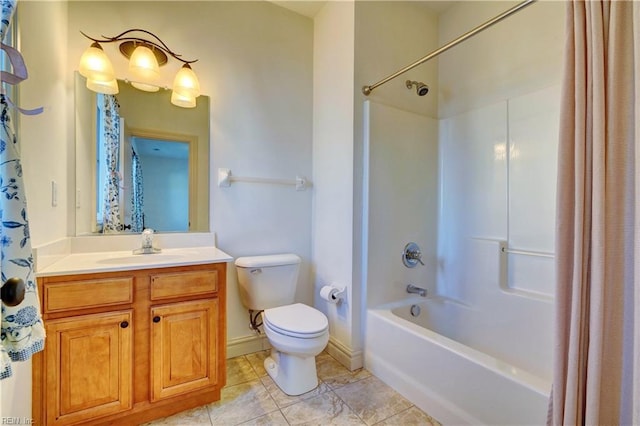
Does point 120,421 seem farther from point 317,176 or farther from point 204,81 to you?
point 204,81

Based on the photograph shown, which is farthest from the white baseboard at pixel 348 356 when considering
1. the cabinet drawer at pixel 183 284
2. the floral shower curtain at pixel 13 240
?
the floral shower curtain at pixel 13 240

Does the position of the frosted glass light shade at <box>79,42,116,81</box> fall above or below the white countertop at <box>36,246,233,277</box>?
above

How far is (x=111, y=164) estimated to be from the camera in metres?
1.77

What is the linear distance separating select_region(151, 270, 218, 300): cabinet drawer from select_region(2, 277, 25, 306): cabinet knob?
84 centimetres

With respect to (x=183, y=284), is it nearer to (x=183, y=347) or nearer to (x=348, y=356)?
(x=183, y=347)

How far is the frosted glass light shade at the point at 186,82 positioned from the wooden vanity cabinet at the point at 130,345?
1125 millimetres

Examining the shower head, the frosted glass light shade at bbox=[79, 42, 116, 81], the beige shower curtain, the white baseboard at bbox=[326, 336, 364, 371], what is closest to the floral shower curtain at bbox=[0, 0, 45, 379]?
the frosted glass light shade at bbox=[79, 42, 116, 81]

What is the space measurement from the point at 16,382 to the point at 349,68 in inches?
88.7

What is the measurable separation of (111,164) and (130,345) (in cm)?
107

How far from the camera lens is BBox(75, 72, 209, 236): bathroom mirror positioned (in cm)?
169

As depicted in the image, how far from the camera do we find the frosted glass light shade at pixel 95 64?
1.57 m

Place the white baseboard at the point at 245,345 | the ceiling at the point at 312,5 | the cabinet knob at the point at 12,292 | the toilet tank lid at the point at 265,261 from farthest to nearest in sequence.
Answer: the ceiling at the point at 312,5, the white baseboard at the point at 245,345, the toilet tank lid at the point at 265,261, the cabinet knob at the point at 12,292

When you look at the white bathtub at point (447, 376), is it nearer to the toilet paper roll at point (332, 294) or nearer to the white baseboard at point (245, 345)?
the toilet paper roll at point (332, 294)

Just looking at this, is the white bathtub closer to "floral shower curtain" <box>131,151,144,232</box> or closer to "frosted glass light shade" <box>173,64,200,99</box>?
"floral shower curtain" <box>131,151,144,232</box>
